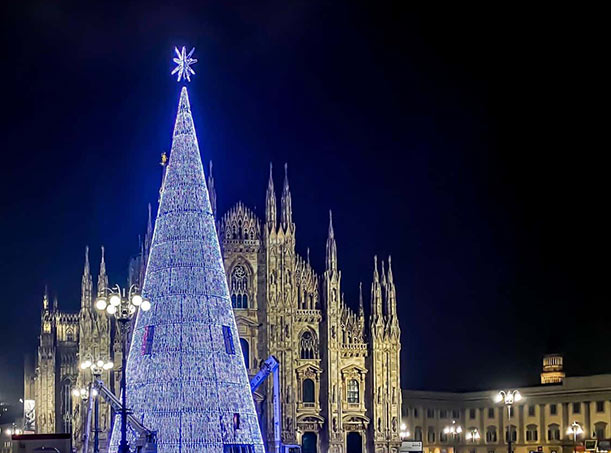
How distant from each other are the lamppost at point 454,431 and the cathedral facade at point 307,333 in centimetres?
2835

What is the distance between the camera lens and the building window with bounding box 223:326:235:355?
32.7 metres

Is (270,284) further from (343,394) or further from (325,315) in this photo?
(343,394)

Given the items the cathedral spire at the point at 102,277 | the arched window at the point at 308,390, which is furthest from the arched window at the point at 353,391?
the cathedral spire at the point at 102,277

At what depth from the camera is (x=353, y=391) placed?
69750 millimetres

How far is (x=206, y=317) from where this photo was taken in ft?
107

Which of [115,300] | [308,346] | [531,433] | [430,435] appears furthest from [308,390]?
[115,300]

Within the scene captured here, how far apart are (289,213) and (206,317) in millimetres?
35836

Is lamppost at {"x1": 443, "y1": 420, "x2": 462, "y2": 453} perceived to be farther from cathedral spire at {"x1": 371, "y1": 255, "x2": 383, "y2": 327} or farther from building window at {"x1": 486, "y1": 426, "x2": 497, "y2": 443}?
cathedral spire at {"x1": 371, "y1": 255, "x2": 383, "y2": 327}

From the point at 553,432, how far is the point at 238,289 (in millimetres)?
40145

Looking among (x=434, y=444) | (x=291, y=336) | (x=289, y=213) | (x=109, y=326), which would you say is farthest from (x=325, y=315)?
(x=434, y=444)

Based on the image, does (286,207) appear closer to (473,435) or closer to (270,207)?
(270,207)

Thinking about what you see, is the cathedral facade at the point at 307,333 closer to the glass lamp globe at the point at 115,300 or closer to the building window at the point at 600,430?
the building window at the point at 600,430

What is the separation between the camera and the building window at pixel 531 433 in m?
96.8

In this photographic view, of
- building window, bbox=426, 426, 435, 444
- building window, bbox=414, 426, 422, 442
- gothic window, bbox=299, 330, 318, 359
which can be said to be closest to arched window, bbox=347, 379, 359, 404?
gothic window, bbox=299, 330, 318, 359
